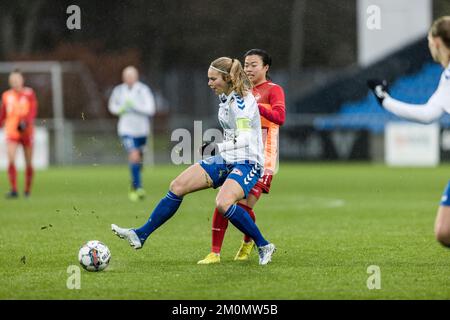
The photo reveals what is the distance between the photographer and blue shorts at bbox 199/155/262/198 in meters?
8.80

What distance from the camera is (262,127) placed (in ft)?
31.9

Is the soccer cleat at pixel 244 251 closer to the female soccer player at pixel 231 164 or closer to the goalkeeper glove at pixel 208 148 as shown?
the female soccer player at pixel 231 164

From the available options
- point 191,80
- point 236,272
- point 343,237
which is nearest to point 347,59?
point 191,80

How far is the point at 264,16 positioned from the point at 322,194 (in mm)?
20140

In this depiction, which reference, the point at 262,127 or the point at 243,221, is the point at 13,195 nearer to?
the point at 262,127

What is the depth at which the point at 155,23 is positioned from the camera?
3844 cm

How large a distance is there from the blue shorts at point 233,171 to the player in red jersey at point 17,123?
9.72 metres

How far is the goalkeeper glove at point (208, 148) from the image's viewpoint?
930 centimetres

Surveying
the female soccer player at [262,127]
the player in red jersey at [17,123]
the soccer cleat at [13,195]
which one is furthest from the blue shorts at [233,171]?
the soccer cleat at [13,195]

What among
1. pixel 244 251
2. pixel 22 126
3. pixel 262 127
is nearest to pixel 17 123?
pixel 22 126

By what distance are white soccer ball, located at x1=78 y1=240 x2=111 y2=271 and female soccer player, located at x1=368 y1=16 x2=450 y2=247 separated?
2833 millimetres

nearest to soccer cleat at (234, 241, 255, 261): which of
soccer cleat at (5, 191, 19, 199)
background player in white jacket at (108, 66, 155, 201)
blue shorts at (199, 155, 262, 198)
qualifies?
blue shorts at (199, 155, 262, 198)

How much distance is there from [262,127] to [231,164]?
2.95 feet
